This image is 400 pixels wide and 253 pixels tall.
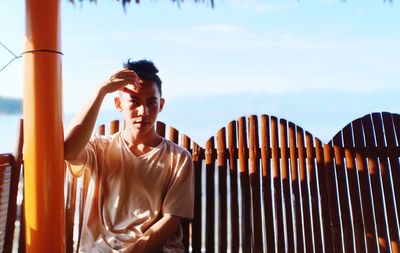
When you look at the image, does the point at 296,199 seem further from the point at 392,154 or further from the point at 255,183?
the point at 392,154

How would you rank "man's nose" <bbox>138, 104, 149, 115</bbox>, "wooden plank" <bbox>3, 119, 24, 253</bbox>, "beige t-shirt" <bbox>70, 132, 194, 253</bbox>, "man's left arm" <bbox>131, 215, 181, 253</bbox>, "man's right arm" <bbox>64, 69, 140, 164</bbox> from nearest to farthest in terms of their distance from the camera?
"man's right arm" <bbox>64, 69, 140, 164</bbox>, "man's left arm" <bbox>131, 215, 181, 253</bbox>, "beige t-shirt" <bbox>70, 132, 194, 253</bbox>, "man's nose" <bbox>138, 104, 149, 115</bbox>, "wooden plank" <bbox>3, 119, 24, 253</bbox>

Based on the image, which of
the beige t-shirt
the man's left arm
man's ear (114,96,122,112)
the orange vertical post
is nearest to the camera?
the orange vertical post

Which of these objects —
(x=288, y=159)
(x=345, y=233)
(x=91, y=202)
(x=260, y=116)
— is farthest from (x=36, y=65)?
(x=345, y=233)

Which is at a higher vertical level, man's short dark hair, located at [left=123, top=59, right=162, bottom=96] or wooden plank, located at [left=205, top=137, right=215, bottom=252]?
man's short dark hair, located at [left=123, top=59, right=162, bottom=96]

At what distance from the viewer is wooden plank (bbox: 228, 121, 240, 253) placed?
297cm

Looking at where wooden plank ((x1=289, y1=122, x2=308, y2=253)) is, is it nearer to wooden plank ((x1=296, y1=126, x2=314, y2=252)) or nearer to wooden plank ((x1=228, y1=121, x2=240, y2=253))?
wooden plank ((x1=296, y1=126, x2=314, y2=252))

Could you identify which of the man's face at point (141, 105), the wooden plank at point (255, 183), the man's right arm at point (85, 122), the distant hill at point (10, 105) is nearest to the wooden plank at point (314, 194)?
the wooden plank at point (255, 183)

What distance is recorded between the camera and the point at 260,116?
3.14 meters

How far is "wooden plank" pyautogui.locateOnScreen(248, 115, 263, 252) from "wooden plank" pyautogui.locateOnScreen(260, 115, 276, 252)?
50 mm

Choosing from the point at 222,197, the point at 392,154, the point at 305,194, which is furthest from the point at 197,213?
the point at 392,154

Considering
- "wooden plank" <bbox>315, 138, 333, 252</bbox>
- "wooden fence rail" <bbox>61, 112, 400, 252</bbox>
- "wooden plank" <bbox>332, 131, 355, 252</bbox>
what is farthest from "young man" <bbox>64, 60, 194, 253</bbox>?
"wooden plank" <bbox>332, 131, 355, 252</bbox>

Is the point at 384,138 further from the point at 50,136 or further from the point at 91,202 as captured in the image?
the point at 50,136

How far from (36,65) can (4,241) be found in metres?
1.57

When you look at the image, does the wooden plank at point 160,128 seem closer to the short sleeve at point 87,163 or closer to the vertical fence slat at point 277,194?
the short sleeve at point 87,163
